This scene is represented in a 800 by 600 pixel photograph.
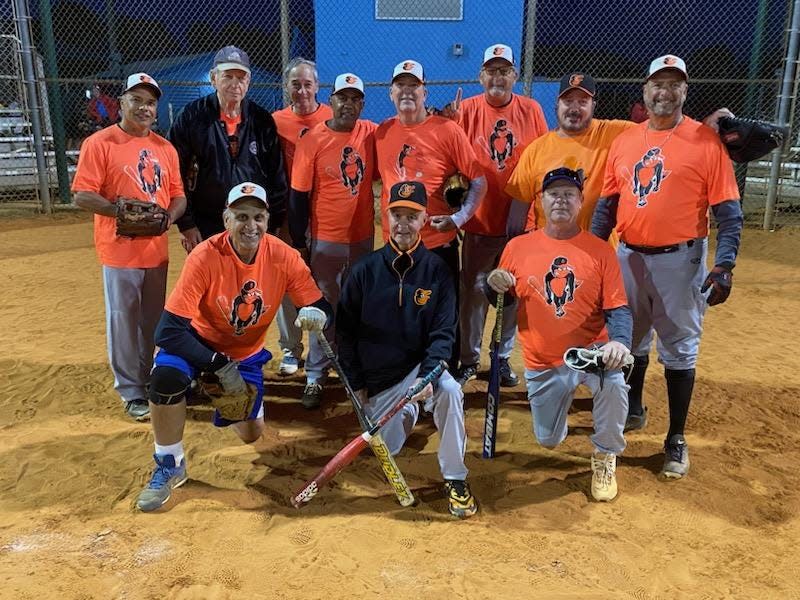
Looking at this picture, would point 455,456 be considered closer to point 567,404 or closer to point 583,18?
point 567,404

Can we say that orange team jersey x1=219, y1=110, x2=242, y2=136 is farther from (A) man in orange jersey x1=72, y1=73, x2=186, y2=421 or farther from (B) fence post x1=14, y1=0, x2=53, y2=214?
(B) fence post x1=14, y1=0, x2=53, y2=214

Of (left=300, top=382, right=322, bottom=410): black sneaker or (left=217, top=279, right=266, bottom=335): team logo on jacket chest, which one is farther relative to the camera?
(left=300, top=382, right=322, bottom=410): black sneaker

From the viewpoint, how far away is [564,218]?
3.61m

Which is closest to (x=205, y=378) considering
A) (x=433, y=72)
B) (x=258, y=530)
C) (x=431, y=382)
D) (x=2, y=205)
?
(x=258, y=530)

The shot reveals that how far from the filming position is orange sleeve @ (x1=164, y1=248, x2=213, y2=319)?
3.48 meters

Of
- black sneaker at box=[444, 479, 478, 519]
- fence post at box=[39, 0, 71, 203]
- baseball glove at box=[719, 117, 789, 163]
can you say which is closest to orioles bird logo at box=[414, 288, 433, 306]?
black sneaker at box=[444, 479, 478, 519]

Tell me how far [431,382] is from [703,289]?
1.54m

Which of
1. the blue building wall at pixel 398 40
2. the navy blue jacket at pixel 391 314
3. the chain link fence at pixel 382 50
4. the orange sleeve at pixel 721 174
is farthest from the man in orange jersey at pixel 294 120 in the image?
the blue building wall at pixel 398 40

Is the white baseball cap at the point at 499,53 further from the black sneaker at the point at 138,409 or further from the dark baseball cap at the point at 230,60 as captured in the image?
the black sneaker at the point at 138,409

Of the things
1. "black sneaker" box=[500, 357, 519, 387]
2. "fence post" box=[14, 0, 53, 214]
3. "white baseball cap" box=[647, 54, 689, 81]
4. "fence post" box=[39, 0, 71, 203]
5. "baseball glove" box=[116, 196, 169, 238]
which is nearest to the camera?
"white baseball cap" box=[647, 54, 689, 81]

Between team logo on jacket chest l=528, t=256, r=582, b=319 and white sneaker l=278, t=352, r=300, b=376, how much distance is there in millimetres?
2292

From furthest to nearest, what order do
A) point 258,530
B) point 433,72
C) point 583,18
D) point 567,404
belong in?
point 583,18 → point 433,72 → point 567,404 → point 258,530

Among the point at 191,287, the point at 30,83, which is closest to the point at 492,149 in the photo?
the point at 191,287

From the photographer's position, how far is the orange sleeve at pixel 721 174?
11.6 feet
